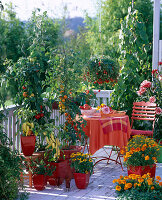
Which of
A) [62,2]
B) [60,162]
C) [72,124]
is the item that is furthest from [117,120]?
[62,2]

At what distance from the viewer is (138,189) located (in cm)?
287

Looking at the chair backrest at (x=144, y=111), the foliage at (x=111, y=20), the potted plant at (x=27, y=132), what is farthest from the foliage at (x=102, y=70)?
the foliage at (x=111, y=20)

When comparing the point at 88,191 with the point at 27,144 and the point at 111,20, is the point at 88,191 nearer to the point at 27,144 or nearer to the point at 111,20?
the point at 27,144

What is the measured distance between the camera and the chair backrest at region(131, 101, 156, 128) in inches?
219

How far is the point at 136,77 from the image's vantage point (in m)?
6.06

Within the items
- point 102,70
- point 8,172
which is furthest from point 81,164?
point 102,70

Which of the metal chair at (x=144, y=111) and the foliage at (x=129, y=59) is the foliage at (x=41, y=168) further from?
the foliage at (x=129, y=59)

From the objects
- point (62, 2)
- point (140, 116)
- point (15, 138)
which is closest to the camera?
point (62, 2)

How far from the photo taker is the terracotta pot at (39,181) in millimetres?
3768

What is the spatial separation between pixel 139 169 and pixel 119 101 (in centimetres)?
221

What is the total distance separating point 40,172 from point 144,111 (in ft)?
8.26

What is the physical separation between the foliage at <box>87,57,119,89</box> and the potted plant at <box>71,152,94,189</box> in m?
1.89

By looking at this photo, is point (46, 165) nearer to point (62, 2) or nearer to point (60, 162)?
point (60, 162)

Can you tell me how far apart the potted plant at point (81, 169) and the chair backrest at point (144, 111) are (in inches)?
77.2
